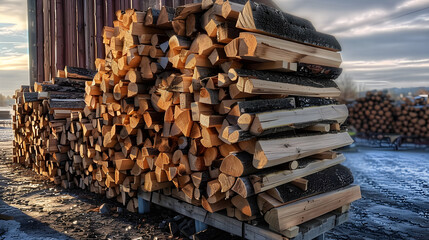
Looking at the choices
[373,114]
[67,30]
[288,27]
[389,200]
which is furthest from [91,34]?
[373,114]

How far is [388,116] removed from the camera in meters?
11.2

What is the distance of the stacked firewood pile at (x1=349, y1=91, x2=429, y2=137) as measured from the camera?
10961mm

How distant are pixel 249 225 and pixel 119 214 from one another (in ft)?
6.41

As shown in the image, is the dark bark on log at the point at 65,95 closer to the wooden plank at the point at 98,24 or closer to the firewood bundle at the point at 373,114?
the wooden plank at the point at 98,24

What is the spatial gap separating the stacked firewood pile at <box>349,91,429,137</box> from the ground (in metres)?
4.96

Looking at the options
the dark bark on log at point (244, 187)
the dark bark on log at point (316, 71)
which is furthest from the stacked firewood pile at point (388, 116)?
the dark bark on log at point (244, 187)

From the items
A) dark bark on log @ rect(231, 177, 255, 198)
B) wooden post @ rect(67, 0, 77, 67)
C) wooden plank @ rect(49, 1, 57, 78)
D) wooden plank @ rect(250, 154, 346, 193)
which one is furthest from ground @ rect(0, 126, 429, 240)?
wooden plank @ rect(49, 1, 57, 78)

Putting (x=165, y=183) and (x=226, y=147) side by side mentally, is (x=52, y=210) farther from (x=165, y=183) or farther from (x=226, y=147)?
(x=226, y=147)

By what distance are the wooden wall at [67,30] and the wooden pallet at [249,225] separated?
377cm

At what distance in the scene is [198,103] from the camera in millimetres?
2836

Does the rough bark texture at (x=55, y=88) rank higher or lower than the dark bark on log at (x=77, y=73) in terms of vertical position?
lower

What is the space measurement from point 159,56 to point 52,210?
256cm

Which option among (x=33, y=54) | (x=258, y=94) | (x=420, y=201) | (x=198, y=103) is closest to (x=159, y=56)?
(x=198, y=103)

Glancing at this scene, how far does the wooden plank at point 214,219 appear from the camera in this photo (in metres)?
2.77
